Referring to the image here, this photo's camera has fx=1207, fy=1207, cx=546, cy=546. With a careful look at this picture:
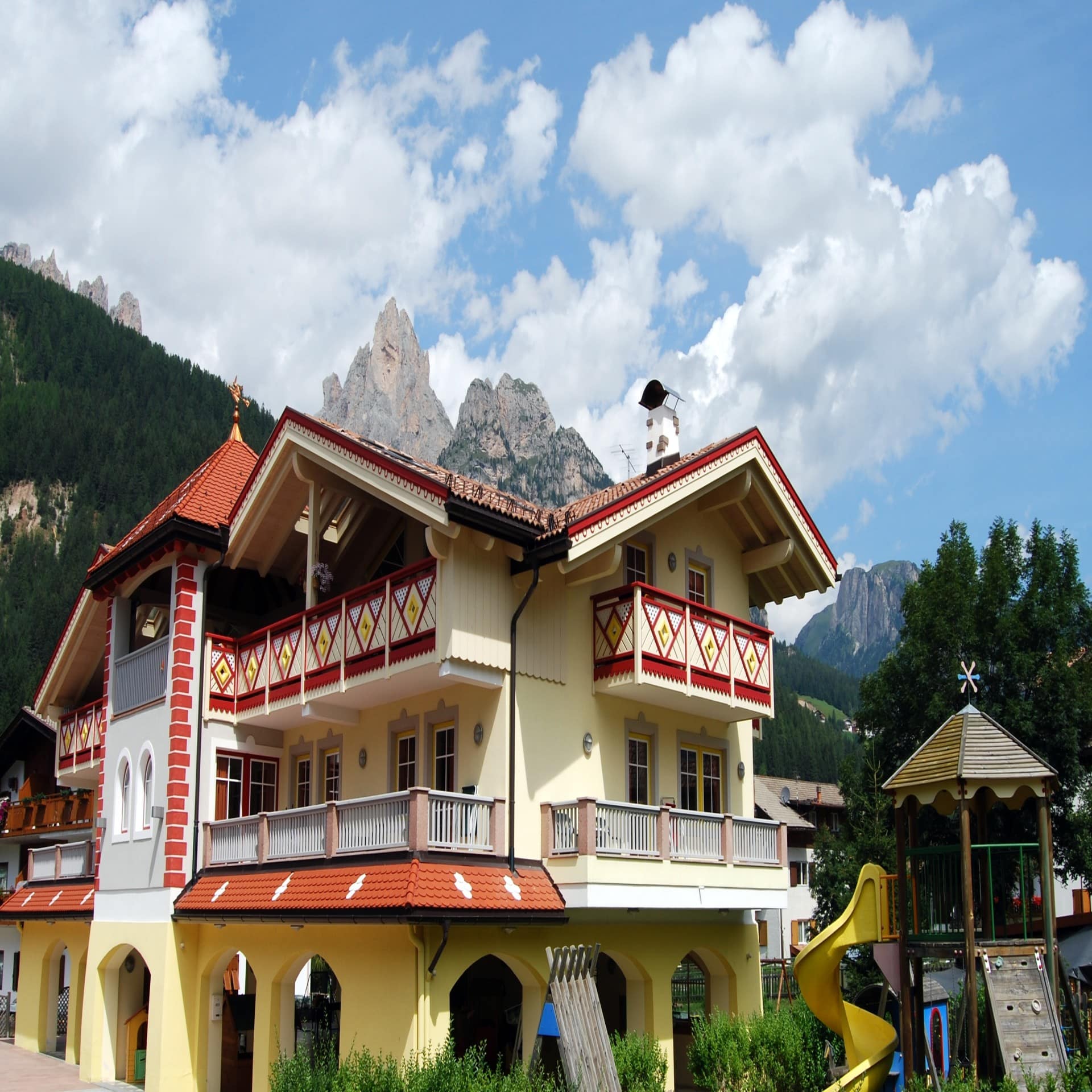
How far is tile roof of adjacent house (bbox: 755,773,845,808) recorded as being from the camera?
6800 cm

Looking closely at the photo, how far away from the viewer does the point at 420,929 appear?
665 inches

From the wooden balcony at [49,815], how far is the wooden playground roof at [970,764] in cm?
2433

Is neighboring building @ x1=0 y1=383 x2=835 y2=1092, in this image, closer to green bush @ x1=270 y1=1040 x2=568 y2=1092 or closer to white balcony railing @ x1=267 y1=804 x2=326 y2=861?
white balcony railing @ x1=267 y1=804 x2=326 y2=861

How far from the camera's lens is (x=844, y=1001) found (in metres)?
17.7

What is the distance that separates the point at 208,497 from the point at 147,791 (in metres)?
6.00

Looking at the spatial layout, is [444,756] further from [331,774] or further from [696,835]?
→ [696,835]

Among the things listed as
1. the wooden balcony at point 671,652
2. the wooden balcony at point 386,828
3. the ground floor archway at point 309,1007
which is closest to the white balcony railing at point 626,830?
the wooden balcony at point 386,828

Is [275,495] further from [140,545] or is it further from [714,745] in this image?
[714,745]

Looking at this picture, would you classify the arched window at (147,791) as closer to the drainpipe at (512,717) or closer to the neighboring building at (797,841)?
the drainpipe at (512,717)

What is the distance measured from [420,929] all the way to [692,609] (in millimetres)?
7444

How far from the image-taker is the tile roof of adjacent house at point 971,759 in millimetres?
15898

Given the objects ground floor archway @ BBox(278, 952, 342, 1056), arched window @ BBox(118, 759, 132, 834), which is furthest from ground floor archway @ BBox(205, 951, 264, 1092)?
arched window @ BBox(118, 759, 132, 834)

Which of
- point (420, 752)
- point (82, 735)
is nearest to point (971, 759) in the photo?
point (420, 752)

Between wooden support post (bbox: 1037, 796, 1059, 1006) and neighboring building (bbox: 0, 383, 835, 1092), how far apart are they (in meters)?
6.01
